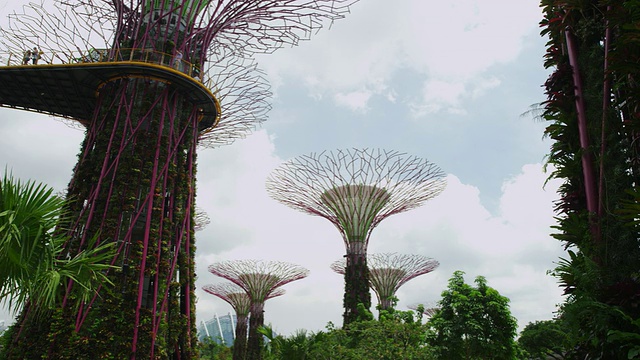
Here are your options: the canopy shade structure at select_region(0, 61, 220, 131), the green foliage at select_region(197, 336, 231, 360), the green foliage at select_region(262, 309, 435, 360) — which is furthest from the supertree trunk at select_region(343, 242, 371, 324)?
the green foliage at select_region(197, 336, 231, 360)

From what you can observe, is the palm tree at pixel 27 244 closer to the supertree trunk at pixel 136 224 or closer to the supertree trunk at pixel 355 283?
the supertree trunk at pixel 136 224

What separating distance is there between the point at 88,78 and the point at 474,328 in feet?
47.3

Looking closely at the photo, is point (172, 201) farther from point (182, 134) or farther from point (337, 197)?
point (337, 197)

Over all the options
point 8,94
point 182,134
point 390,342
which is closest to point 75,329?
point 182,134

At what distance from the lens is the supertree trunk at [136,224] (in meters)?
12.2

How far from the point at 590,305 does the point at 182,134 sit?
12.6 m

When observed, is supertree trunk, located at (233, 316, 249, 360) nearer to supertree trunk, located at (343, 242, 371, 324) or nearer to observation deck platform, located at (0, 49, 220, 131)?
supertree trunk, located at (343, 242, 371, 324)

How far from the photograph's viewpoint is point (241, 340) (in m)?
35.8

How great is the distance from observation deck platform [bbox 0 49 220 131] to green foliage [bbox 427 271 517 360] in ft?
34.0

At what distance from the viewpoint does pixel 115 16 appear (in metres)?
17.6

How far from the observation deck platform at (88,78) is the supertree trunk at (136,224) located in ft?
1.57

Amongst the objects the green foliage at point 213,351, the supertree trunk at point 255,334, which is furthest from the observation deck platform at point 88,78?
the green foliage at point 213,351

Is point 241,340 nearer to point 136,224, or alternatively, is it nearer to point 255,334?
point 255,334

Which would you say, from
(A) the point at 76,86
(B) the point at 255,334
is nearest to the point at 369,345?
(A) the point at 76,86
